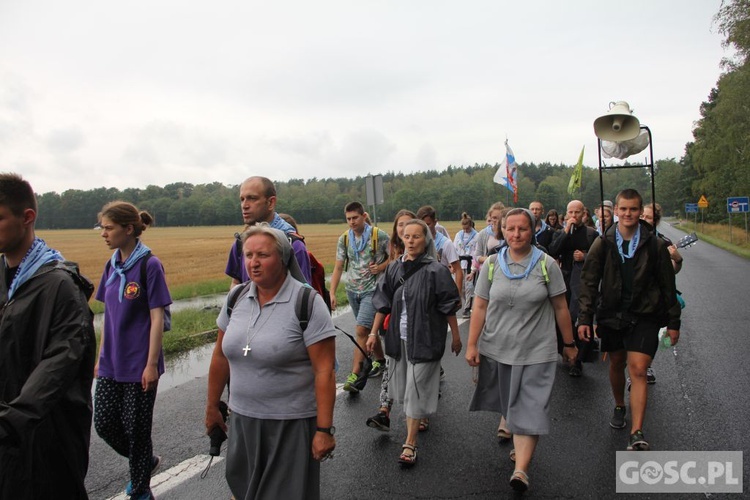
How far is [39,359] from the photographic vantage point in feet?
7.05

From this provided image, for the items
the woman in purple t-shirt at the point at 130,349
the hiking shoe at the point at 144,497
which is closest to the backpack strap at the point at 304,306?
the woman in purple t-shirt at the point at 130,349

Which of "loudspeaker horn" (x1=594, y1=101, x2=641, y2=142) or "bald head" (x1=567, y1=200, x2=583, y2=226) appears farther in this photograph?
"bald head" (x1=567, y1=200, x2=583, y2=226)

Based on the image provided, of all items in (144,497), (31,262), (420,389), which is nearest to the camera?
(31,262)

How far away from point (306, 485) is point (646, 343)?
2.92 m

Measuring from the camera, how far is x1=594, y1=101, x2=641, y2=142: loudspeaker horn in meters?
4.81

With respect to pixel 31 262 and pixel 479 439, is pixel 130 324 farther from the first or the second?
pixel 479 439

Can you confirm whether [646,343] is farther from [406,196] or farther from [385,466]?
[406,196]

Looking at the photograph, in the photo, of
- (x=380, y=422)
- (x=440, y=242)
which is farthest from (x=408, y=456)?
(x=440, y=242)

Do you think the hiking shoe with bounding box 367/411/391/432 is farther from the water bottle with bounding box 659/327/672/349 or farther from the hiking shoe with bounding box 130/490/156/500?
the water bottle with bounding box 659/327/672/349

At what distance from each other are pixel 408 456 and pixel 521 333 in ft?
3.96

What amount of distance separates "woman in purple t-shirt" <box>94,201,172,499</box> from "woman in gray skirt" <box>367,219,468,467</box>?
5.65 ft

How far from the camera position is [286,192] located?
4675 inches

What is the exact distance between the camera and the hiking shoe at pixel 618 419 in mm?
4539

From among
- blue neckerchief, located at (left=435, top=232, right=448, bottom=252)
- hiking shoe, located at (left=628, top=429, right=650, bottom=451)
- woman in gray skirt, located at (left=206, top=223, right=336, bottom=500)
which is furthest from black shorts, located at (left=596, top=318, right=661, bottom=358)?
woman in gray skirt, located at (left=206, top=223, right=336, bottom=500)
